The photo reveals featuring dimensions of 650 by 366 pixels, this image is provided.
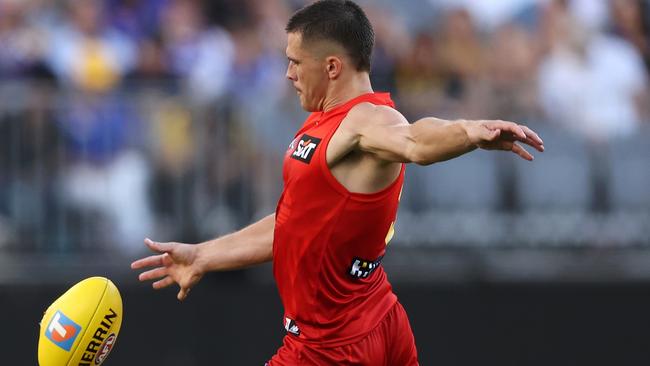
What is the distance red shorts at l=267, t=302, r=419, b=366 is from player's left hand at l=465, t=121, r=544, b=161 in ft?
4.80

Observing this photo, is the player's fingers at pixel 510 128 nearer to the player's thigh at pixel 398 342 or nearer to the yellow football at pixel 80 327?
the player's thigh at pixel 398 342

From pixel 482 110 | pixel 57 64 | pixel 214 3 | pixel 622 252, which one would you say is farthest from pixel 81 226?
pixel 622 252

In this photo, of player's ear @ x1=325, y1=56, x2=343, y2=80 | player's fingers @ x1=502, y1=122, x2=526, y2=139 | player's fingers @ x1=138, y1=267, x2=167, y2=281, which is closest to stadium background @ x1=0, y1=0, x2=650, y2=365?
player's fingers @ x1=138, y1=267, x2=167, y2=281

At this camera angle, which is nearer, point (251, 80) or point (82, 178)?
point (82, 178)

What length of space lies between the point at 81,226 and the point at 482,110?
12.5 ft

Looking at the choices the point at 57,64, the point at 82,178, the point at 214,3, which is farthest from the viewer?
the point at 214,3

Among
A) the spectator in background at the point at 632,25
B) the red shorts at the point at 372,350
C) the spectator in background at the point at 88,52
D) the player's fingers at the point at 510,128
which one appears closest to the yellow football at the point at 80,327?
the red shorts at the point at 372,350

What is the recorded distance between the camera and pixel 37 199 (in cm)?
1134

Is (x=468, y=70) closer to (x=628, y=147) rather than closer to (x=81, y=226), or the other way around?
(x=628, y=147)

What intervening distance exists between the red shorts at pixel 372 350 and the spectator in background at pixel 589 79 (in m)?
5.72

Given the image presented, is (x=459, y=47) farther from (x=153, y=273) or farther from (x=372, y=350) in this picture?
(x=372, y=350)

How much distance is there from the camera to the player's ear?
640 cm

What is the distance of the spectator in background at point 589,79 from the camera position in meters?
12.0

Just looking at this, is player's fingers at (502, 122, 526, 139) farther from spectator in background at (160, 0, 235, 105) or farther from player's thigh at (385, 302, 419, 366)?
spectator in background at (160, 0, 235, 105)
